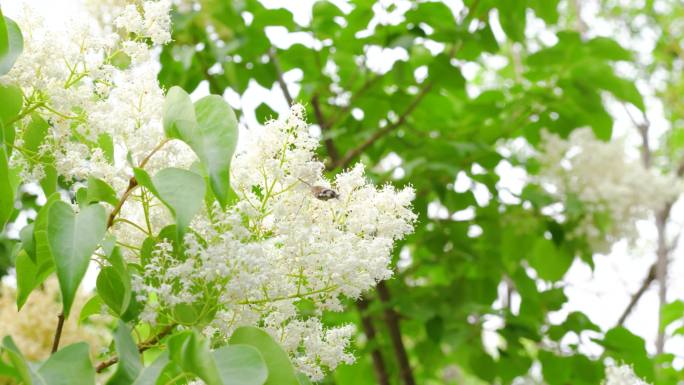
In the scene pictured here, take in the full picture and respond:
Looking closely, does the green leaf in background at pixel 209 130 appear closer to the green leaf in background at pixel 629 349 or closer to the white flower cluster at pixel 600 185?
the green leaf in background at pixel 629 349

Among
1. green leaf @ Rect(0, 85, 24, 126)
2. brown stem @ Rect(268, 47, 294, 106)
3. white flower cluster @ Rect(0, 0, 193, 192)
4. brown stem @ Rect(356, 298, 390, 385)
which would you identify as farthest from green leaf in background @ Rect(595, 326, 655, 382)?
green leaf @ Rect(0, 85, 24, 126)

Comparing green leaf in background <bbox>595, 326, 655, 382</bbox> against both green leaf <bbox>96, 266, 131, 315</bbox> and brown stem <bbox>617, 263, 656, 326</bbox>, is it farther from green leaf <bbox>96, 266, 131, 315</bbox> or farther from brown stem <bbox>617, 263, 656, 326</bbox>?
green leaf <bbox>96, 266, 131, 315</bbox>

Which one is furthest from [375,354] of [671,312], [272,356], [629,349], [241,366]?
[241,366]

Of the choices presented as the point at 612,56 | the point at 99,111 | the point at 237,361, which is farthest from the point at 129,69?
the point at 612,56

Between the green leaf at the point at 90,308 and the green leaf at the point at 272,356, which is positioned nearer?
the green leaf at the point at 272,356

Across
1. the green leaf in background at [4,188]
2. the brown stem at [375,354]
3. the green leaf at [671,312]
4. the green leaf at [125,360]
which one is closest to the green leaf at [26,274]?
the green leaf in background at [4,188]

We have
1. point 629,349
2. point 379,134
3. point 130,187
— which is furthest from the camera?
point 379,134

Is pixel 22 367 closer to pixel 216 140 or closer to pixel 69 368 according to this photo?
pixel 69 368
